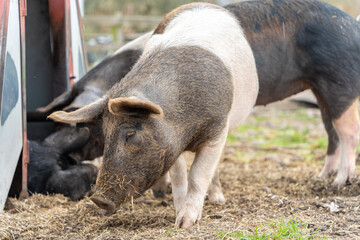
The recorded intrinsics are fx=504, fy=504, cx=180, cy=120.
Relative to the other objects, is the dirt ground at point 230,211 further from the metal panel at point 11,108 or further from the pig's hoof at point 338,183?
the metal panel at point 11,108

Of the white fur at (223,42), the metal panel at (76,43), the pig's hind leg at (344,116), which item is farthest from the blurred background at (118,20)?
the white fur at (223,42)

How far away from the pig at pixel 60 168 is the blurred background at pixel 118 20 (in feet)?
17.0

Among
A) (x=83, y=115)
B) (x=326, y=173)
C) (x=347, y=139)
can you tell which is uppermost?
(x=83, y=115)

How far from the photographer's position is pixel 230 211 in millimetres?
3678

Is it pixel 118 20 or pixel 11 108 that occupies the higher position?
pixel 11 108

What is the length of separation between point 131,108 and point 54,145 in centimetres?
238

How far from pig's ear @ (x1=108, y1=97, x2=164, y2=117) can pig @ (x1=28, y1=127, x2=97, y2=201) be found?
1.94 metres

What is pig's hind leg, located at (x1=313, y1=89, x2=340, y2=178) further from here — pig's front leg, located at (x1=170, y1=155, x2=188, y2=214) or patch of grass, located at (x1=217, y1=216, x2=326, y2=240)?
patch of grass, located at (x1=217, y1=216, x2=326, y2=240)

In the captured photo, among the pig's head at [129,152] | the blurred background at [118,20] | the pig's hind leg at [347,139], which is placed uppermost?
the pig's head at [129,152]

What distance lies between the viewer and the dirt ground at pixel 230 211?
3.14 metres

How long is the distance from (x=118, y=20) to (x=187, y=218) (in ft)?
37.9

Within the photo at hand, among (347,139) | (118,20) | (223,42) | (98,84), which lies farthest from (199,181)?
(118,20)

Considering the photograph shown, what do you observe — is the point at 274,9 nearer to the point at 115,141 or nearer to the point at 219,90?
the point at 219,90

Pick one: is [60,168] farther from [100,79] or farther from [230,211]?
[230,211]
